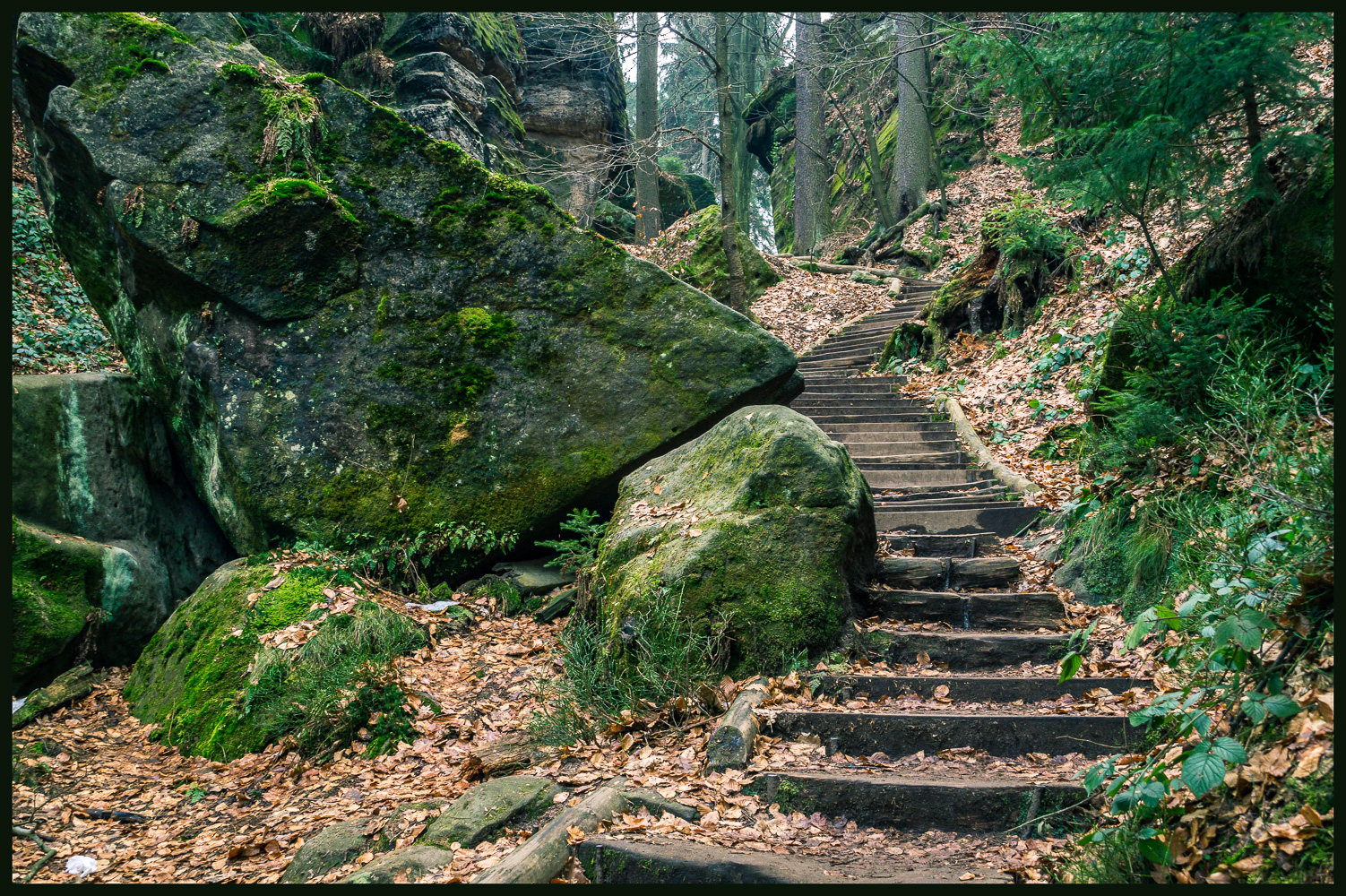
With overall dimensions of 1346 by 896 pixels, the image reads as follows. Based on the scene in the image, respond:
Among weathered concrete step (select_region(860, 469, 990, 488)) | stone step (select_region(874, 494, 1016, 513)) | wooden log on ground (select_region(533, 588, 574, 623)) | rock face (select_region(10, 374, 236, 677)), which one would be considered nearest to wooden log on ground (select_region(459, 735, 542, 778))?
wooden log on ground (select_region(533, 588, 574, 623))

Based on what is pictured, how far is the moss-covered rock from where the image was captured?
16.9 meters

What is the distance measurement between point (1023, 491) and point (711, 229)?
12038mm

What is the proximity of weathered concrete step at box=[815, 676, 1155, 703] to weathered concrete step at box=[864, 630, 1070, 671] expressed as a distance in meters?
0.39

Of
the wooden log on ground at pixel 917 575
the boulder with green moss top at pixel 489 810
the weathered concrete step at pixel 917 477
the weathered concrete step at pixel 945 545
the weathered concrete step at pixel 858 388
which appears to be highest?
the weathered concrete step at pixel 858 388

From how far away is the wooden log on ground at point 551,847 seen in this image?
2.73 meters

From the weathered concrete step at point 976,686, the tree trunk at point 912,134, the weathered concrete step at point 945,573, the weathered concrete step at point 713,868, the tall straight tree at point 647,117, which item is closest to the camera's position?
the weathered concrete step at point 713,868

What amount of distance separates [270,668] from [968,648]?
5.08 m

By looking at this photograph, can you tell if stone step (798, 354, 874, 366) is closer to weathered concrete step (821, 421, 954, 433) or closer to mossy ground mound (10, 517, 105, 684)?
weathered concrete step (821, 421, 954, 433)

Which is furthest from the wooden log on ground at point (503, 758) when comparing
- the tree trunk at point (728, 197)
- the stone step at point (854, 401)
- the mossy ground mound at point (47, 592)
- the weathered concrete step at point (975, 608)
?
the tree trunk at point (728, 197)

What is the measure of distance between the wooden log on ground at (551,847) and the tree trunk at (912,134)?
20.0 metres

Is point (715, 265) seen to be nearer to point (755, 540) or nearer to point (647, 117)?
point (647, 117)

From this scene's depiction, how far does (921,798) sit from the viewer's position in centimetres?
342

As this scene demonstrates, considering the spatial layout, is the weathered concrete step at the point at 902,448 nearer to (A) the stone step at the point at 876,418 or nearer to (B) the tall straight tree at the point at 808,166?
(A) the stone step at the point at 876,418

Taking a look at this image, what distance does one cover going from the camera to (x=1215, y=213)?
5812 millimetres
